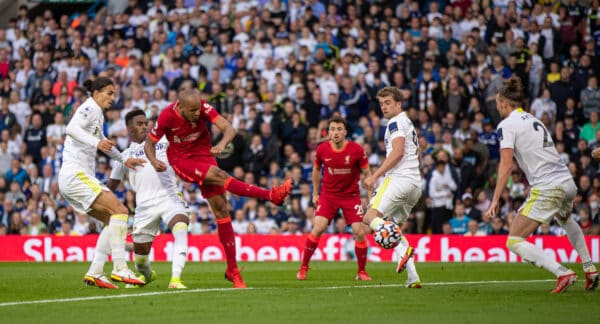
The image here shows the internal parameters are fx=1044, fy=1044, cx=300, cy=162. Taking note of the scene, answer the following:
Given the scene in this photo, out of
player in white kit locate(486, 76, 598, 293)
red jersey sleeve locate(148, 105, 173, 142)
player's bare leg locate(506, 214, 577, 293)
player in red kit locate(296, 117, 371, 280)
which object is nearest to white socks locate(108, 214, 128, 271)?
red jersey sleeve locate(148, 105, 173, 142)

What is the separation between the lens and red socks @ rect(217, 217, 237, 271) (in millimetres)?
12914

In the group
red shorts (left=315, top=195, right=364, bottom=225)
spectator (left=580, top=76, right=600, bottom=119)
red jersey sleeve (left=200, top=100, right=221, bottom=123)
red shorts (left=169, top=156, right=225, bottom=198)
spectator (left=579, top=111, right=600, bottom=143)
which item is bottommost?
red shorts (left=315, top=195, right=364, bottom=225)

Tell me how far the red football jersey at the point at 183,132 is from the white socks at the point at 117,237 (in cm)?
100

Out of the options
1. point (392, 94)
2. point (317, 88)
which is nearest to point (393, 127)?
point (392, 94)

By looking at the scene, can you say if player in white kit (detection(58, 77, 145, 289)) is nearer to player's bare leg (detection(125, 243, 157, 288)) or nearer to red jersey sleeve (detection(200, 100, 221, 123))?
player's bare leg (detection(125, 243, 157, 288))

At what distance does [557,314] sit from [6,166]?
20.6 meters

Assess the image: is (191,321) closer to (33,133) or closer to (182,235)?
(182,235)

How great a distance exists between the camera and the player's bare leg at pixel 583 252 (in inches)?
483

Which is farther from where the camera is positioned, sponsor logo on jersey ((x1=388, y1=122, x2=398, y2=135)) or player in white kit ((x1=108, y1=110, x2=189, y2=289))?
player in white kit ((x1=108, y1=110, x2=189, y2=289))

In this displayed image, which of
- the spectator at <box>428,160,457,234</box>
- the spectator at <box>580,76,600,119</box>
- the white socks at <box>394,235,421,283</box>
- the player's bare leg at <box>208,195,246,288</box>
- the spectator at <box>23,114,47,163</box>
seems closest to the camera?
the white socks at <box>394,235,421,283</box>

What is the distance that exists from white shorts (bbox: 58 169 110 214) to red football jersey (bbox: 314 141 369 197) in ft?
14.2

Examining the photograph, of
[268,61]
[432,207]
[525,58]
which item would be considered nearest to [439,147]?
[432,207]

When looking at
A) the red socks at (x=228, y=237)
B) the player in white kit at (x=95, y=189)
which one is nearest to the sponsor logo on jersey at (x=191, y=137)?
the player in white kit at (x=95, y=189)

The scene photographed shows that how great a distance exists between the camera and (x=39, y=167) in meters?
27.4
